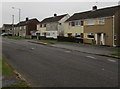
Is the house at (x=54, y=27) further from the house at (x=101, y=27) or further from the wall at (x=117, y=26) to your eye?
the wall at (x=117, y=26)

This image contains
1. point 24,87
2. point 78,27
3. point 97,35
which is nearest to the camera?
point 24,87

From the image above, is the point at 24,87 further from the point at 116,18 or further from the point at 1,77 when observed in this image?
the point at 116,18

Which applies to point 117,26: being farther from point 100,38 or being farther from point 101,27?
point 100,38

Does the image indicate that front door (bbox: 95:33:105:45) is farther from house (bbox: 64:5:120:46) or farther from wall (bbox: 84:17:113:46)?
wall (bbox: 84:17:113:46)

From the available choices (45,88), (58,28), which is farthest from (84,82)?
(58,28)

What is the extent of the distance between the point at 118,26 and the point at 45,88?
28.2 metres

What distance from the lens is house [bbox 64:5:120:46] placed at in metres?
31.8

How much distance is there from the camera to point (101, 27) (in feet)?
112

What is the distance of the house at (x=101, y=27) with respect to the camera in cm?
3183

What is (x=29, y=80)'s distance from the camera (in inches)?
328

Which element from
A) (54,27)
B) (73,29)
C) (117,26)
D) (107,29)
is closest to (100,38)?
(107,29)

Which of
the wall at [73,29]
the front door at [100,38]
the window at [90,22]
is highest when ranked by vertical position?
the window at [90,22]

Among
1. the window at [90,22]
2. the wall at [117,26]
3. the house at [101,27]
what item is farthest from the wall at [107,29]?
the window at [90,22]

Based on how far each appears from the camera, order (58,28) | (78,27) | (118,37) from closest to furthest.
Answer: (118,37), (78,27), (58,28)
